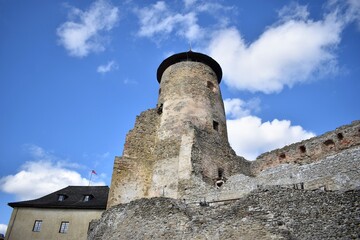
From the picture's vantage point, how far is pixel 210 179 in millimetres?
14945

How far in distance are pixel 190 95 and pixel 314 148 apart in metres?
7.54

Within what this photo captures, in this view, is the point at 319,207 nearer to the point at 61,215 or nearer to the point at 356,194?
the point at 356,194

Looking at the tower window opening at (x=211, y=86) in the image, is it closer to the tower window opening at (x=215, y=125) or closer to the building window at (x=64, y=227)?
the tower window opening at (x=215, y=125)

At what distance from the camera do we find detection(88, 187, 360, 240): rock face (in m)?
8.02

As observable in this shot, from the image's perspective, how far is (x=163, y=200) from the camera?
11266mm

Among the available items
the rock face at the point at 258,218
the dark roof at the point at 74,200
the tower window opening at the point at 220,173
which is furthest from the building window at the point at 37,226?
the tower window opening at the point at 220,173

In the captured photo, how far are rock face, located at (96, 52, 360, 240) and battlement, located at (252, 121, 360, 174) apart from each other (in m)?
0.05

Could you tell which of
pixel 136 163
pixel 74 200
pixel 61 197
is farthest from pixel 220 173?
pixel 61 197

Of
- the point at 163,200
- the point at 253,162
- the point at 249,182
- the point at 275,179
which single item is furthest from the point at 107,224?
the point at 253,162

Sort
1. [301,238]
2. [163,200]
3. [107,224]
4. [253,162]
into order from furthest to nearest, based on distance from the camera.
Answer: [253,162]
[107,224]
[163,200]
[301,238]

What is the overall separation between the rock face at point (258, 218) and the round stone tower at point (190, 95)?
6.20 m

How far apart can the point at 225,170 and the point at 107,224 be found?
662cm

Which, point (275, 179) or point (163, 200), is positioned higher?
point (275, 179)

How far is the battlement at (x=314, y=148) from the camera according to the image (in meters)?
15.5
